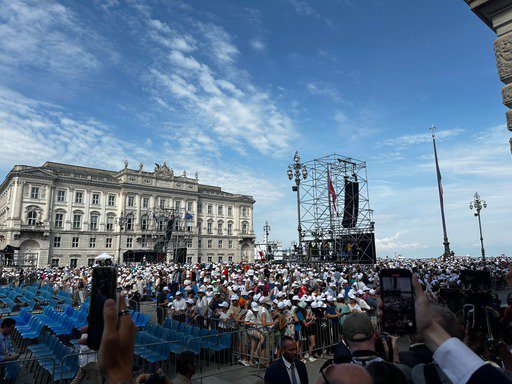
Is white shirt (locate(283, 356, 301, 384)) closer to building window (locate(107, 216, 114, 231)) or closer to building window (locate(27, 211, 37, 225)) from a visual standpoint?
building window (locate(27, 211, 37, 225))

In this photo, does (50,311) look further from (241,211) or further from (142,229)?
(241,211)

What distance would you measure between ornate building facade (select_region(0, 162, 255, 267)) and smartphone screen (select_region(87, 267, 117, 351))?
158ft

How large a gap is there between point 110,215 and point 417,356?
6247 centimetres

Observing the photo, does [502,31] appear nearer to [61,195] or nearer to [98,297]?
[98,297]

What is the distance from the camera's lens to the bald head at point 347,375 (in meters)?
1.75

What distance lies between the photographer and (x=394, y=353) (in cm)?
512

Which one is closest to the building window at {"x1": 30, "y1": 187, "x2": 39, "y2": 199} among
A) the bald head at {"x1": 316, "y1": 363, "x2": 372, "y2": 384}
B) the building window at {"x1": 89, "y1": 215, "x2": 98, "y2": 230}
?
the building window at {"x1": 89, "y1": 215, "x2": 98, "y2": 230}

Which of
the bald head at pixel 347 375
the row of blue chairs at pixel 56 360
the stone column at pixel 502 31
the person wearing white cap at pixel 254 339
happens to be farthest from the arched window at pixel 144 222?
the bald head at pixel 347 375

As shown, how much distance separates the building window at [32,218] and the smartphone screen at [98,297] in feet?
192

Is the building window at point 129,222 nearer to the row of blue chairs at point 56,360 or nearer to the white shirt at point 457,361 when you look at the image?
the row of blue chairs at point 56,360

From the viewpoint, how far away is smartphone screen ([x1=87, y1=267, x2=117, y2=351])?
2.21 m

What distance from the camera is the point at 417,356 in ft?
10.9

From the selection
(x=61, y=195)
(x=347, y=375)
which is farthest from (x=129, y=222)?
(x=347, y=375)

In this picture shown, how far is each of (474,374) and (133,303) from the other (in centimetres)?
1532
